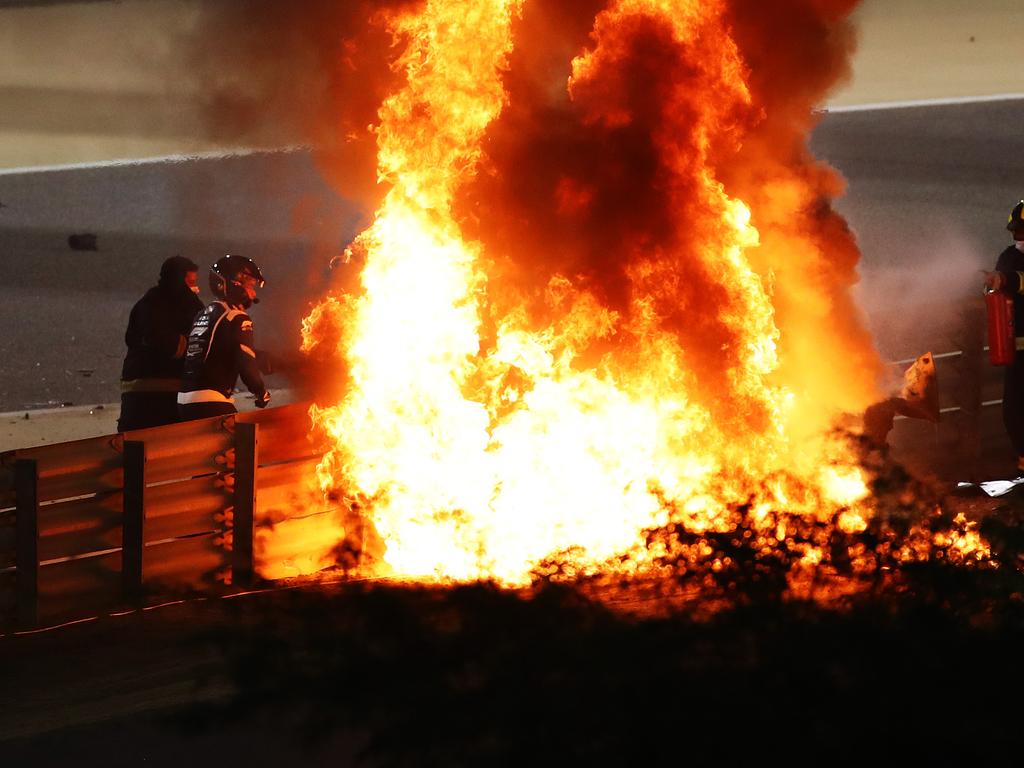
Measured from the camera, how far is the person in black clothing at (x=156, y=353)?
9367 mm

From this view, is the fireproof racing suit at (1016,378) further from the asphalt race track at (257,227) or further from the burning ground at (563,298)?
the asphalt race track at (257,227)

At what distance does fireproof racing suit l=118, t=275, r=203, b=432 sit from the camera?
937 centimetres

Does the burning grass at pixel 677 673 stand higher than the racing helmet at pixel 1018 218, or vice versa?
the racing helmet at pixel 1018 218

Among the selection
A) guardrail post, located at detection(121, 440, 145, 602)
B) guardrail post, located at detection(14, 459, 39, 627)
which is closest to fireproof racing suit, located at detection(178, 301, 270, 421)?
guardrail post, located at detection(121, 440, 145, 602)

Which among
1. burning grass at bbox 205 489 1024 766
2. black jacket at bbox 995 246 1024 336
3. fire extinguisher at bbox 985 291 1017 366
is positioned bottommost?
burning grass at bbox 205 489 1024 766

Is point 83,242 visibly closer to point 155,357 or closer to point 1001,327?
point 155,357

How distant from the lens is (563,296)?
7984 millimetres

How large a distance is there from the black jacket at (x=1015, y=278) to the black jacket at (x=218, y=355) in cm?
604

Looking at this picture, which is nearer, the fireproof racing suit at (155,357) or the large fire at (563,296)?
the large fire at (563,296)

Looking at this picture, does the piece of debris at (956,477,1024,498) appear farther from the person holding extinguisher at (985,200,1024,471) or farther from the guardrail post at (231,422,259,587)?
the guardrail post at (231,422,259,587)

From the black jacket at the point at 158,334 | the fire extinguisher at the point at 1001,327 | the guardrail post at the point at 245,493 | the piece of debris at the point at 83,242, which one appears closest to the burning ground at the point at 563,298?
the guardrail post at the point at 245,493

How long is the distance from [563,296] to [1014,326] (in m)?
4.48

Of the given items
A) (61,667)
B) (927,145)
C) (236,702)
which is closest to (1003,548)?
(236,702)

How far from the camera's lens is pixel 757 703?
4.58 meters
